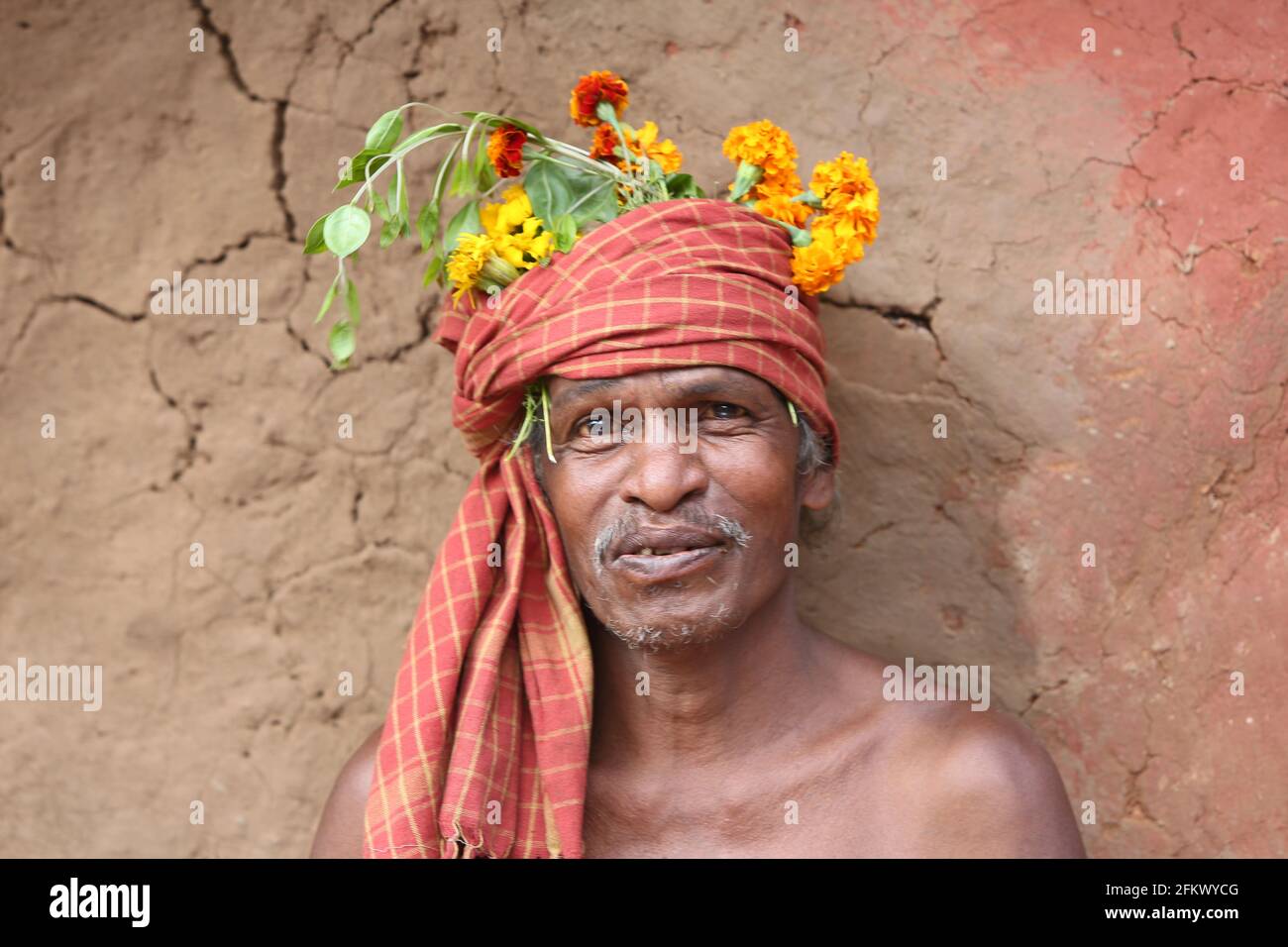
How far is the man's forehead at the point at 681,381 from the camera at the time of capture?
104 inches

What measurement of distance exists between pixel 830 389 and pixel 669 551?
793 mm

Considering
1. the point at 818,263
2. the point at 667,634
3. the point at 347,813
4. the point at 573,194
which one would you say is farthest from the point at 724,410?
the point at 347,813

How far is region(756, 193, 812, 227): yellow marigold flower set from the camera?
2807 mm

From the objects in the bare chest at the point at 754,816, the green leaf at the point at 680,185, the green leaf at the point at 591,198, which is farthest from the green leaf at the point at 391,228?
the bare chest at the point at 754,816

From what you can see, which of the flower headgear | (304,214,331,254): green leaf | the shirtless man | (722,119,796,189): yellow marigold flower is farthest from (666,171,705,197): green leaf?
(304,214,331,254): green leaf

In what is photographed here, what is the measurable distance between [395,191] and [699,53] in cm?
86

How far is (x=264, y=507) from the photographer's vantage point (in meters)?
3.51

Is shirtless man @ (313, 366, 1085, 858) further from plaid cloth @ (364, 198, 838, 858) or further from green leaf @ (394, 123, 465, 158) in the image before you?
green leaf @ (394, 123, 465, 158)

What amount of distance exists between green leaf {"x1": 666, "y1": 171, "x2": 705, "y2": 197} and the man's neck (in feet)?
2.64

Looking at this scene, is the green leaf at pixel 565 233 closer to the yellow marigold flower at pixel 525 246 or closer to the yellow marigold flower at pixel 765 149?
the yellow marigold flower at pixel 525 246

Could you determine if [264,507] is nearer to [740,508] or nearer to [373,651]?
[373,651]

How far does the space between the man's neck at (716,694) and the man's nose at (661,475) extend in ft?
1.18

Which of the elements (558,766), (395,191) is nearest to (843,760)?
(558,766)

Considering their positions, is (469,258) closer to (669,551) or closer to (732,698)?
(669,551)
